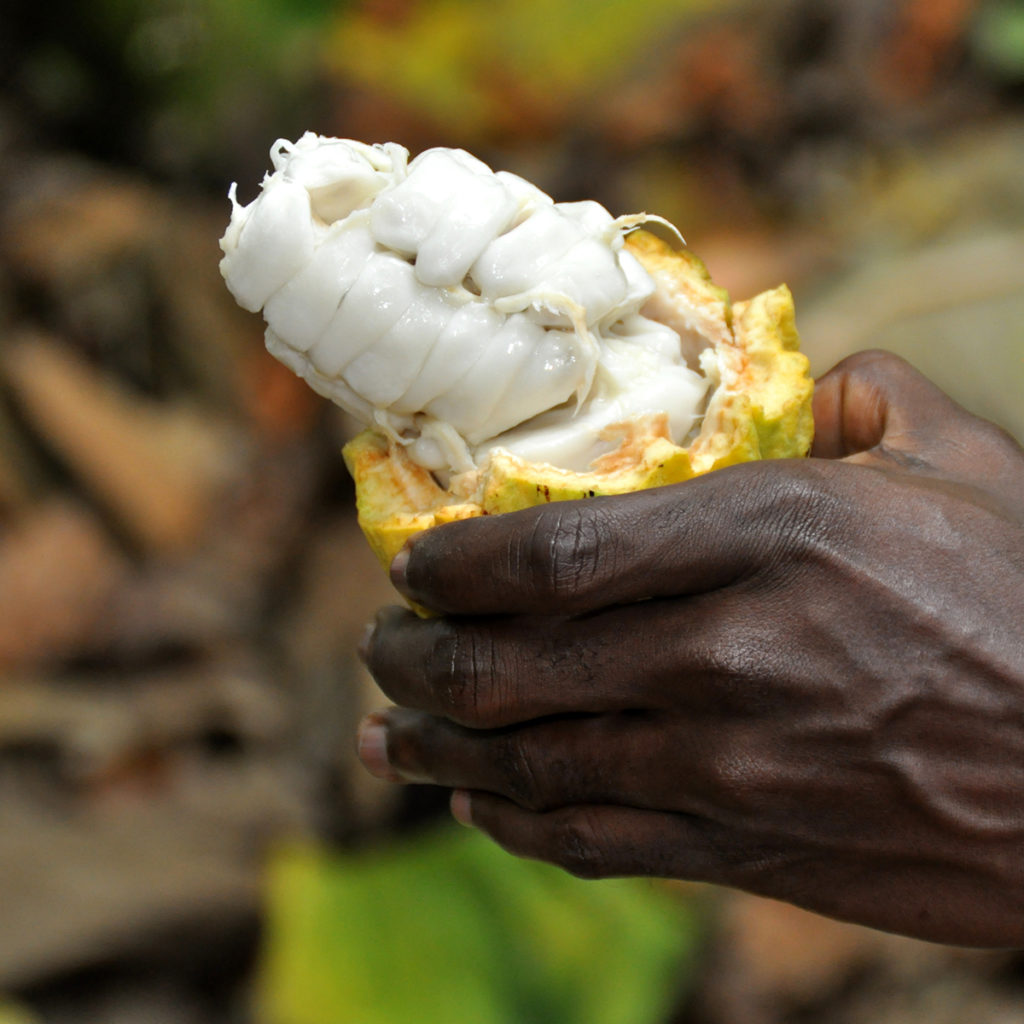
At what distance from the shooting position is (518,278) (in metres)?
1.15

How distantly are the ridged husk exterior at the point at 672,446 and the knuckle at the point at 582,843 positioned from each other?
34 centimetres

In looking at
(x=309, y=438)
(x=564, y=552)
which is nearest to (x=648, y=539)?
(x=564, y=552)

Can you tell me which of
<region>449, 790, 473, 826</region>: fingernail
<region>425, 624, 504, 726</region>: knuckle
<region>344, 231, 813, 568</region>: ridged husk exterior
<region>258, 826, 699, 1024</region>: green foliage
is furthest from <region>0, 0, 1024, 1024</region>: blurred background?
<region>344, 231, 813, 568</region>: ridged husk exterior

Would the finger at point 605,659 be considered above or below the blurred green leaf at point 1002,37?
below

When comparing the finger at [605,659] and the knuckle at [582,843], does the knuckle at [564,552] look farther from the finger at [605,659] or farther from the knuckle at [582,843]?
the knuckle at [582,843]

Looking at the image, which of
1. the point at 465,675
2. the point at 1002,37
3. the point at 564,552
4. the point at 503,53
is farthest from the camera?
the point at 503,53

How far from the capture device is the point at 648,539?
3.37 feet

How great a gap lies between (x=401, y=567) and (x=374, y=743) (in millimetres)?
313

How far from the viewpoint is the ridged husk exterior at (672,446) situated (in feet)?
3.68

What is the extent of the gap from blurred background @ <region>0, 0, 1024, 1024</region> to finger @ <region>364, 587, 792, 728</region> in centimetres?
158

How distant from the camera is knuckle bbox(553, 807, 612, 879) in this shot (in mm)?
1160

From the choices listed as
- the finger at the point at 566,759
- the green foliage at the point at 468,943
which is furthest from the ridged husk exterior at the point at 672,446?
the green foliage at the point at 468,943

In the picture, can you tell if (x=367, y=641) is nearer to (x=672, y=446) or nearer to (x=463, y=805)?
(x=463, y=805)

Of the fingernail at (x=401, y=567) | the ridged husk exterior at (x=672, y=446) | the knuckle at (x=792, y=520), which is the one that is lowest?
the fingernail at (x=401, y=567)
